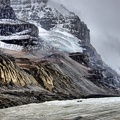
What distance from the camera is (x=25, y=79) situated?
7825 centimetres

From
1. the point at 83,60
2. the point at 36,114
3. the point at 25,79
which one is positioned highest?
the point at 83,60

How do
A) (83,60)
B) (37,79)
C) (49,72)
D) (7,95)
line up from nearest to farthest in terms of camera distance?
1. (7,95)
2. (37,79)
3. (49,72)
4. (83,60)

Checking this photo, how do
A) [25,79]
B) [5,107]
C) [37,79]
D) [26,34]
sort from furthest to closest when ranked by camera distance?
1. [26,34]
2. [37,79]
3. [25,79]
4. [5,107]

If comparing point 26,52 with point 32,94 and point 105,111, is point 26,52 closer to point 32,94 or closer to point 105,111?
point 32,94

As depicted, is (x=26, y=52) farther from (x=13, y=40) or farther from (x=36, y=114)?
(x=36, y=114)

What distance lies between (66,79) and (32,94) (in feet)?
134

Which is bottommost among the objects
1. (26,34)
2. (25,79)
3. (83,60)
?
(25,79)

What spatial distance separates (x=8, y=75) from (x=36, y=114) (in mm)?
33486

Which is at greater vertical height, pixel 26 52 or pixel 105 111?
pixel 26 52

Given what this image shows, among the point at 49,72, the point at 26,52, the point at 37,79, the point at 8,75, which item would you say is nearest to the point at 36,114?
the point at 8,75

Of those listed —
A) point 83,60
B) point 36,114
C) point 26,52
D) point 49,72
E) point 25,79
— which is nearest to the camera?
point 36,114

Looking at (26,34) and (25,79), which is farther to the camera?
(26,34)

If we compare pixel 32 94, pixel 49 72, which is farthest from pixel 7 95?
pixel 49 72

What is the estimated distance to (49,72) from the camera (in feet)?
316
